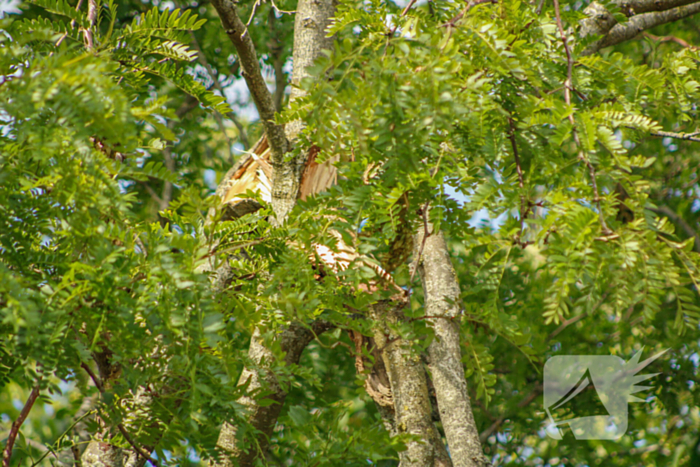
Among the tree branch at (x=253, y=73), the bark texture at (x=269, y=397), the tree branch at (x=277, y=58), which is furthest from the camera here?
the tree branch at (x=277, y=58)

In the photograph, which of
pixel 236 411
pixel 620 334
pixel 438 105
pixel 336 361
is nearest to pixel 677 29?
pixel 620 334

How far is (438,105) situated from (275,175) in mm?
1403

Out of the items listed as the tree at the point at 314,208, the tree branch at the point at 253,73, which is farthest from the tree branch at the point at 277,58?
the tree at the point at 314,208

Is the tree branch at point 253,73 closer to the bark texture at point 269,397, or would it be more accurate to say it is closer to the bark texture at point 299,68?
the bark texture at point 299,68

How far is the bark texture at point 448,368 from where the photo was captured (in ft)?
7.39

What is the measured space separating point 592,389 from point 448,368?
1.78 meters

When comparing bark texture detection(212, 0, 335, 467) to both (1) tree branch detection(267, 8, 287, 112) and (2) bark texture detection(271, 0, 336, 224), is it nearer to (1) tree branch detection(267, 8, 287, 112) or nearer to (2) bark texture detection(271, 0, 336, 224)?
(2) bark texture detection(271, 0, 336, 224)

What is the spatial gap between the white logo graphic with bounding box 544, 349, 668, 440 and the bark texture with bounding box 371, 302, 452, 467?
5.31 ft

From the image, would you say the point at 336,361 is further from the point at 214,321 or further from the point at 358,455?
the point at 214,321

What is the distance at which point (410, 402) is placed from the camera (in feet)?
7.36

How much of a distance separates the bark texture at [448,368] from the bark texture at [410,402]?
8 centimetres

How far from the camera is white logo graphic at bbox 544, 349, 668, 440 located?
350cm

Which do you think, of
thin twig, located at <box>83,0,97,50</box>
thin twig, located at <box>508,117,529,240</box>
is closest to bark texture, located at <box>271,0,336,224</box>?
thin twig, located at <box>83,0,97,50</box>

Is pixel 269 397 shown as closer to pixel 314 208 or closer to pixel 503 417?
pixel 314 208
